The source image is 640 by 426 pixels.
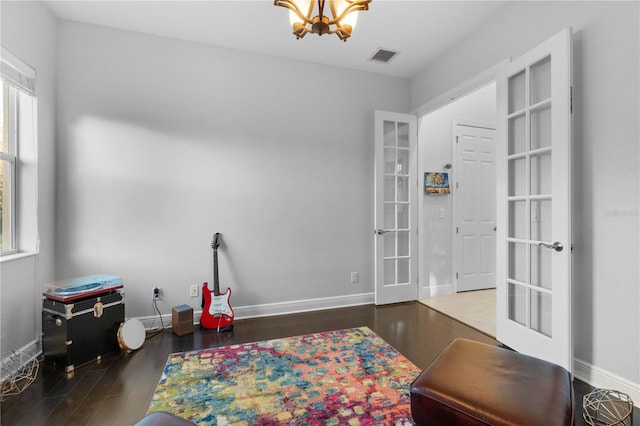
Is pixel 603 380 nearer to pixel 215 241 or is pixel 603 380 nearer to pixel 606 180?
pixel 606 180

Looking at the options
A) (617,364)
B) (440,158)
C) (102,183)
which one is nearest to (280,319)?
(102,183)

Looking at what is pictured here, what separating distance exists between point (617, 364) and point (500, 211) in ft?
4.09

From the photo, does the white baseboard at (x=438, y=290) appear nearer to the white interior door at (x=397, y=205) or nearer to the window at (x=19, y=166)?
the white interior door at (x=397, y=205)

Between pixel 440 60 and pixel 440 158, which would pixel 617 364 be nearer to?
pixel 440 158

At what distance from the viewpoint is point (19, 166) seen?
2418 millimetres

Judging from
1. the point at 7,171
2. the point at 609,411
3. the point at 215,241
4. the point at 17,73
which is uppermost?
the point at 17,73

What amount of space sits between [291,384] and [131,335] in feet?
4.77

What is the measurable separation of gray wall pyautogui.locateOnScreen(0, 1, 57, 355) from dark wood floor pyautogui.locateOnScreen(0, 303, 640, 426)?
42cm

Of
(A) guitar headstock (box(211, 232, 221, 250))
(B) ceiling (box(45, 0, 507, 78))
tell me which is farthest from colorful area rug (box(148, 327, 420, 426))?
(B) ceiling (box(45, 0, 507, 78))

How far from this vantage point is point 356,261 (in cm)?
371

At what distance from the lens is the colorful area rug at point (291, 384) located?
1.68 m

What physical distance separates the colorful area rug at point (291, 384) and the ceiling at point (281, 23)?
9.57 feet

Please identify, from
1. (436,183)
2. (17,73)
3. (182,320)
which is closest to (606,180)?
(436,183)

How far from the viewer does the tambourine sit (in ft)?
7.96
